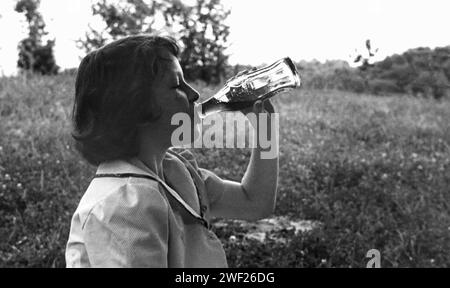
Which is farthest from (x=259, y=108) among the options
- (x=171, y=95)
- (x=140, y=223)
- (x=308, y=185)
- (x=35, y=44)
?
(x=35, y=44)

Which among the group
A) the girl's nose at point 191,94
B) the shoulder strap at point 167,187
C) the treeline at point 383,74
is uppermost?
the treeline at point 383,74

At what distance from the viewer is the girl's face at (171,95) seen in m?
1.13

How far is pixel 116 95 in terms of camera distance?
1087 mm

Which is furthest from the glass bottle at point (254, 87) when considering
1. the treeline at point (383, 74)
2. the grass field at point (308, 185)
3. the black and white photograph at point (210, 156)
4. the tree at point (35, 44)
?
the tree at point (35, 44)

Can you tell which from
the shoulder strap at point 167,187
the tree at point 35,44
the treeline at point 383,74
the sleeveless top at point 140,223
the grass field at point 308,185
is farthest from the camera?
the tree at point 35,44

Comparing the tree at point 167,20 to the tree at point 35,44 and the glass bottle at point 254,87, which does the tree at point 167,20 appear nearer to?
the tree at point 35,44

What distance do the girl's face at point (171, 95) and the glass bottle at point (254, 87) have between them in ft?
0.17

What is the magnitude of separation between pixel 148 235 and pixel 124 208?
6 centimetres

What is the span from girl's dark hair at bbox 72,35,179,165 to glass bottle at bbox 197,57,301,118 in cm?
13

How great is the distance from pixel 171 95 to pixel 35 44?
591cm

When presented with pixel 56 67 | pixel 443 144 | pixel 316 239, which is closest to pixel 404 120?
pixel 443 144

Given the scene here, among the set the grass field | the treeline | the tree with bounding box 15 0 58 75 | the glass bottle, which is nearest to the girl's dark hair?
the glass bottle

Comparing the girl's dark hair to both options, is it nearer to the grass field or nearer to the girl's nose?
the girl's nose
